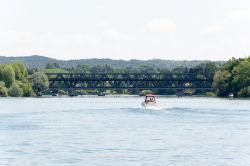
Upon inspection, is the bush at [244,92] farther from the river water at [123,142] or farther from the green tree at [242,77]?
the river water at [123,142]

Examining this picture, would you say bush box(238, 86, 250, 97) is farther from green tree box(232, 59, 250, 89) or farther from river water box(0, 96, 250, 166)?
river water box(0, 96, 250, 166)

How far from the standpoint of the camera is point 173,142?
6800 centimetres

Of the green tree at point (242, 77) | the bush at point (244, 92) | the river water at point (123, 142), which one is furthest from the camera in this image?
the green tree at point (242, 77)

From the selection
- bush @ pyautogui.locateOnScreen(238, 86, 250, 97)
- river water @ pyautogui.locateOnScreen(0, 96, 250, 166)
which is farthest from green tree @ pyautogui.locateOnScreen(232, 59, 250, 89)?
river water @ pyautogui.locateOnScreen(0, 96, 250, 166)

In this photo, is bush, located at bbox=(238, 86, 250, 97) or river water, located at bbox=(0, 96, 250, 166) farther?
bush, located at bbox=(238, 86, 250, 97)

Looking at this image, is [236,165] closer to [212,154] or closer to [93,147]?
[212,154]

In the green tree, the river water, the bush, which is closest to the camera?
the river water

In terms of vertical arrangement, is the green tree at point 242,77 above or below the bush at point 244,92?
above

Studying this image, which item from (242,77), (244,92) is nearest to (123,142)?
(244,92)

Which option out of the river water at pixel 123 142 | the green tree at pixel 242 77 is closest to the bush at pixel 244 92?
the green tree at pixel 242 77

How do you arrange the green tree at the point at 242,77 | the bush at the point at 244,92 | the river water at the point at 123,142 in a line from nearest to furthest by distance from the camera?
the river water at the point at 123,142 < the bush at the point at 244,92 < the green tree at the point at 242,77

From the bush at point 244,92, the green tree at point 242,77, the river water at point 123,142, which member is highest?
the green tree at point 242,77

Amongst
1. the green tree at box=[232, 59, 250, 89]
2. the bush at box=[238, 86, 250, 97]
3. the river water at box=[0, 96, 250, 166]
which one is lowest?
the river water at box=[0, 96, 250, 166]

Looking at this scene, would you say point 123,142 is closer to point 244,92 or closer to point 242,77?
point 244,92
